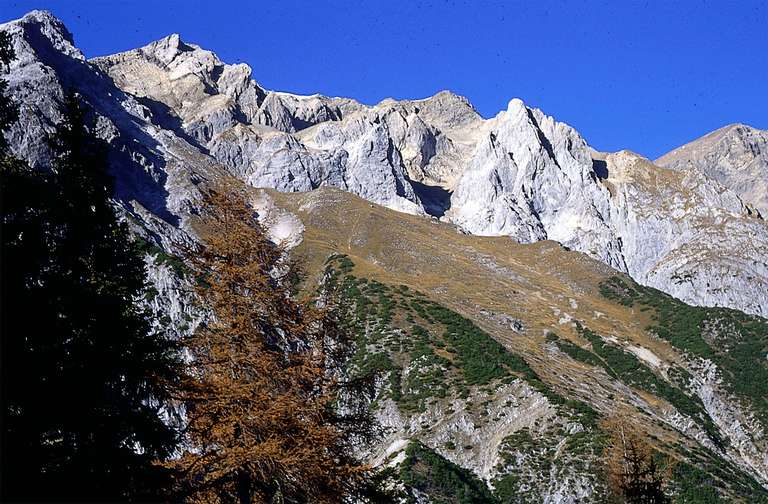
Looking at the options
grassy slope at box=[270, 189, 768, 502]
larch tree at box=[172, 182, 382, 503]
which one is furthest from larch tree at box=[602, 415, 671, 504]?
grassy slope at box=[270, 189, 768, 502]

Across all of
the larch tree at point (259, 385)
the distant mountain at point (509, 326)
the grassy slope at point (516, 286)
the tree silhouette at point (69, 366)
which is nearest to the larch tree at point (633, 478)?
the distant mountain at point (509, 326)

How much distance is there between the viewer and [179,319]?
301 feet

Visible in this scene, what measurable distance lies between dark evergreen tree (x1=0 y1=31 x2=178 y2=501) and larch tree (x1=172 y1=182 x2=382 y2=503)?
1149 mm

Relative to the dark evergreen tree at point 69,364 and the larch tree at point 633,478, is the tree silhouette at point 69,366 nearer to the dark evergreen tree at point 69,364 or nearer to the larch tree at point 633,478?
the dark evergreen tree at point 69,364

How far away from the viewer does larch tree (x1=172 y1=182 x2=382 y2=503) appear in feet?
52.4

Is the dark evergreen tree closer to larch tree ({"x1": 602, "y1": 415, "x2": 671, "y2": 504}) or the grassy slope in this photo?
larch tree ({"x1": 602, "y1": 415, "x2": 671, "y2": 504})

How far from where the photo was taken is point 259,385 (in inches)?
668

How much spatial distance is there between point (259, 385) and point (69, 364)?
4603mm

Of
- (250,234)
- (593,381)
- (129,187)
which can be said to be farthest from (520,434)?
(129,187)

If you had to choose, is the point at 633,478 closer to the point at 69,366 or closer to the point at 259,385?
the point at 259,385

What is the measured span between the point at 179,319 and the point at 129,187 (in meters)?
83.7

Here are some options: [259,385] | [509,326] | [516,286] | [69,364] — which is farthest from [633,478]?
[516,286]

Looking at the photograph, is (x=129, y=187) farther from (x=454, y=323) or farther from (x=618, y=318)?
(x=618, y=318)

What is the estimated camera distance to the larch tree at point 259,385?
15969 millimetres
